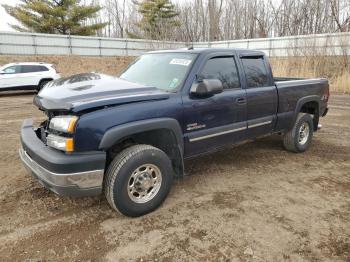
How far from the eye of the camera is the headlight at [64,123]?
288cm

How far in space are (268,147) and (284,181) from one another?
1689mm

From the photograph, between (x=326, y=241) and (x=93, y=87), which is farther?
(x=93, y=87)

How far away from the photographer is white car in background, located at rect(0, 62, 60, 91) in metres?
14.5

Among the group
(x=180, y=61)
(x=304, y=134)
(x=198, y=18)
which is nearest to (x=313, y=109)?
(x=304, y=134)

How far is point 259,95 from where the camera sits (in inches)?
181

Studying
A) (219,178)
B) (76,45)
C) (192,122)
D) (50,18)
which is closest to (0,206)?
(192,122)

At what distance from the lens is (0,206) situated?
354cm

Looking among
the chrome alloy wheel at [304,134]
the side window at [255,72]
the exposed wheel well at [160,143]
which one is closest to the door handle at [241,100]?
the side window at [255,72]

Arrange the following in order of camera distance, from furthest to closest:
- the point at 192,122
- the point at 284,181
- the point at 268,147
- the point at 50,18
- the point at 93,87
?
the point at 50,18, the point at 268,147, the point at 284,181, the point at 192,122, the point at 93,87

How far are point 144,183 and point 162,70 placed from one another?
62.3 inches

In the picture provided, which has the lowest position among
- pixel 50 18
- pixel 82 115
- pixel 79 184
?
pixel 79 184

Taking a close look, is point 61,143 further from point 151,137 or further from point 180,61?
point 180,61

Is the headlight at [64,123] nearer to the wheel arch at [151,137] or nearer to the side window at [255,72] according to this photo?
the wheel arch at [151,137]

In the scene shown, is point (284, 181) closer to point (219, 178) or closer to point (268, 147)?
point (219, 178)
